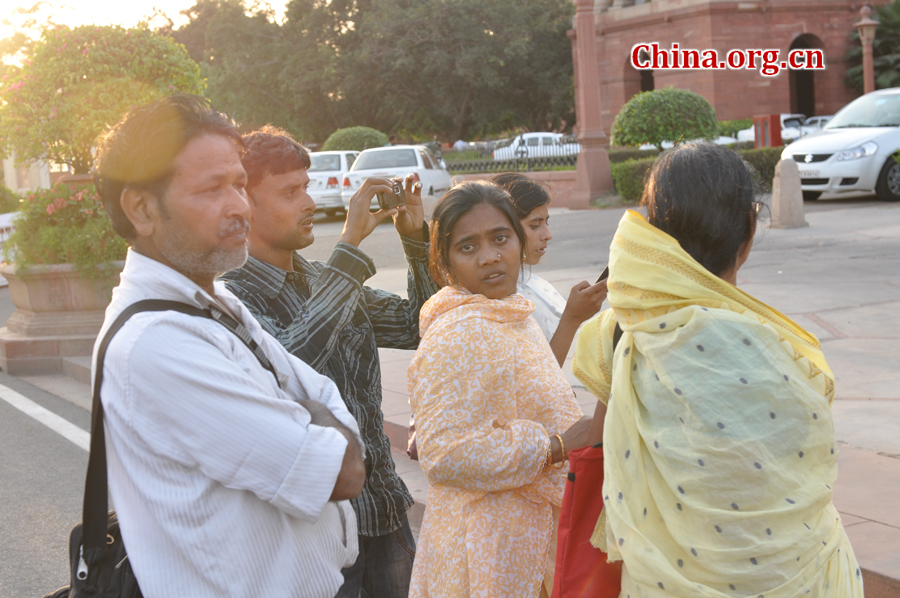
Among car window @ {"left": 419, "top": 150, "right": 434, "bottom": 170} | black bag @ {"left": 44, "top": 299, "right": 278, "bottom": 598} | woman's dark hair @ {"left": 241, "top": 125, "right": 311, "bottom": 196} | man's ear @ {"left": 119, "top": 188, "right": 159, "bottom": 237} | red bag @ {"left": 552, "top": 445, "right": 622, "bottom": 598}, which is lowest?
red bag @ {"left": 552, "top": 445, "right": 622, "bottom": 598}

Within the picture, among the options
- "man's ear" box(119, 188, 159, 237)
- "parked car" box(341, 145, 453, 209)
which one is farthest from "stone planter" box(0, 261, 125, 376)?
"parked car" box(341, 145, 453, 209)

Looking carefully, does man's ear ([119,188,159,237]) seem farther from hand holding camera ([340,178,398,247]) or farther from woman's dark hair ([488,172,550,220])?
woman's dark hair ([488,172,550,220])

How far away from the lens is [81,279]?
29.3 ft

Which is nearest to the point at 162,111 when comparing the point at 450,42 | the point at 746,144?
the point at 746,144

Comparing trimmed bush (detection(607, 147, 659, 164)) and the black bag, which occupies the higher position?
trimmed bush (detection(607, 147, 659, 164))

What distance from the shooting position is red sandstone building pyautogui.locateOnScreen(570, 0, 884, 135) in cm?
3278

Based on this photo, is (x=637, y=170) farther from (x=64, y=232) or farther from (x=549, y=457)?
(x=549, y=457)

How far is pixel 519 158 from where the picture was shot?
2539 cm

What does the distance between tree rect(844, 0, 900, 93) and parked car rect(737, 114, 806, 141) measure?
4.73 meters

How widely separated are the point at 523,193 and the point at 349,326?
3.30ft

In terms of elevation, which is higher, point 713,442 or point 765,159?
point 765,159

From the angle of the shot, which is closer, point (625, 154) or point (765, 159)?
point (765, 159)

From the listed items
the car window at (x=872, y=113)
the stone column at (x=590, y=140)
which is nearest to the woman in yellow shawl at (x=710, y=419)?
the car window at (x=872, y=113)

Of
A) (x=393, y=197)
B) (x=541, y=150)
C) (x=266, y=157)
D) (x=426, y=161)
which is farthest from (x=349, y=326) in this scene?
(x=541, y=150)
